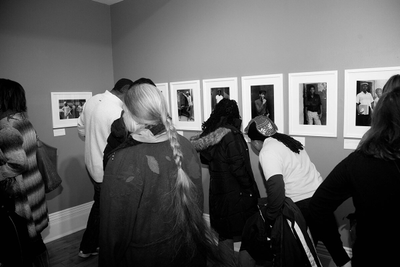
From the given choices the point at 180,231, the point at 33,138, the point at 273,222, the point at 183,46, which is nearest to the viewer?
the point at 180,231

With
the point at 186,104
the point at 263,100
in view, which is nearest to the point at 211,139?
the point at 263,100

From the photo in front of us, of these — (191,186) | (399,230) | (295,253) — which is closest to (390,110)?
(399,230)

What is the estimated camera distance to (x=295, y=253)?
213cm

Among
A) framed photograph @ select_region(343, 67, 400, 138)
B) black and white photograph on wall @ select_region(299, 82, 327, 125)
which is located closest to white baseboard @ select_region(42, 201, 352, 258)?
black and white photograph on wall @ select_region(299, 82, 327, 125)

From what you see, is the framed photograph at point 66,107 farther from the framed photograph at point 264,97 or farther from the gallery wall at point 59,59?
the framed photograph at point 264,97

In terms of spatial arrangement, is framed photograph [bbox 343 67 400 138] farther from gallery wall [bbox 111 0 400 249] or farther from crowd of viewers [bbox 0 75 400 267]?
crowd of viewers [bbox 0 75 400 267]

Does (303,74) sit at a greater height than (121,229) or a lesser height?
greater

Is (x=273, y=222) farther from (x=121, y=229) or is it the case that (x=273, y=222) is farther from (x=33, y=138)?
(x=33, y=138)

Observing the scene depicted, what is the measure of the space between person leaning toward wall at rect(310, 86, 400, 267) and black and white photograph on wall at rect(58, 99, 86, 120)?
158 inches

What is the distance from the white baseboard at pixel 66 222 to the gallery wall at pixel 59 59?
0.10 metres

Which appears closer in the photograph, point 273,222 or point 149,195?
point 149,195

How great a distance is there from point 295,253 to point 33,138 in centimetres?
241

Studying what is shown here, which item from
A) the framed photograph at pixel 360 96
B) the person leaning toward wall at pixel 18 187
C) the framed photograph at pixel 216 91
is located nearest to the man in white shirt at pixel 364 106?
the framed photograph at pixel 360 96

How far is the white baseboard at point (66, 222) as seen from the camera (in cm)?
420
